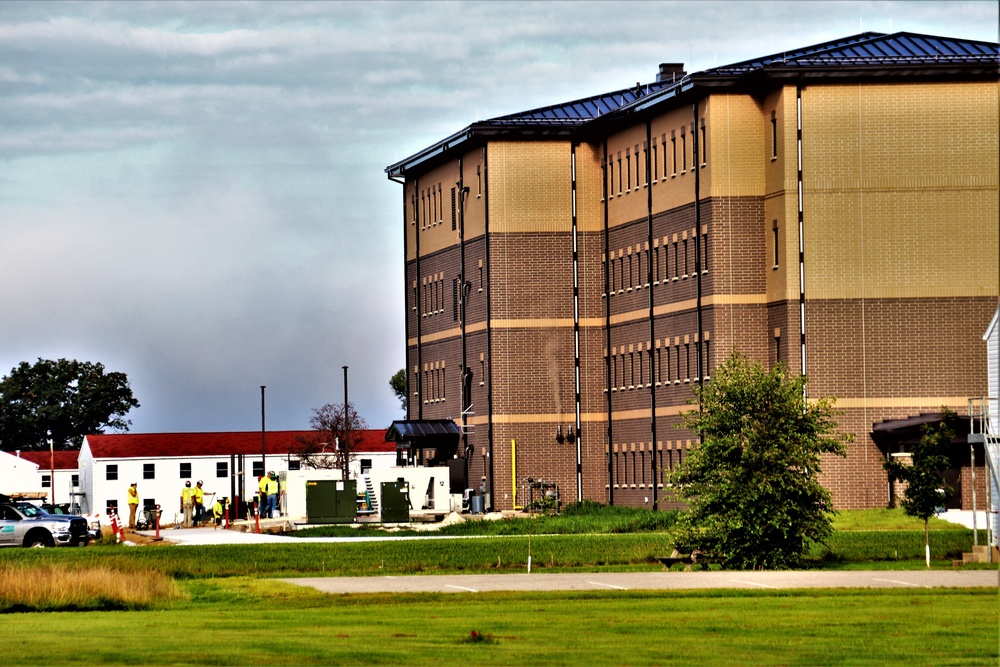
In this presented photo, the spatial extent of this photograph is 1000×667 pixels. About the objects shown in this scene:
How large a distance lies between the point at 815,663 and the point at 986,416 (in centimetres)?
3172

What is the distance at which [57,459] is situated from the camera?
153625 millimetres

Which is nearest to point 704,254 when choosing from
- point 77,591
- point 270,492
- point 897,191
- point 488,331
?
point 897,191

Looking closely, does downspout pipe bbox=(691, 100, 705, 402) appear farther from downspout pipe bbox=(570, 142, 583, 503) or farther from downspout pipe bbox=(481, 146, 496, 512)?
downspout pipe bbox=(481, 146, 496, 512)

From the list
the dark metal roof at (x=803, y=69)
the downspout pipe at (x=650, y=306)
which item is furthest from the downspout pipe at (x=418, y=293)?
the downspout pipe at (x=650, y=306)

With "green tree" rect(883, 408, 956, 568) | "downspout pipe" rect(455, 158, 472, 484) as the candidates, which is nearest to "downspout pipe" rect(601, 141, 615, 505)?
"downspout pipe" rect(455, 158, 472, 484)

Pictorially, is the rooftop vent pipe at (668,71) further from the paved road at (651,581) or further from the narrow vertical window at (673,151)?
the paved road at (651,581)

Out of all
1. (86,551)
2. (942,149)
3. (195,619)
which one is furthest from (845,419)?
(195,619)

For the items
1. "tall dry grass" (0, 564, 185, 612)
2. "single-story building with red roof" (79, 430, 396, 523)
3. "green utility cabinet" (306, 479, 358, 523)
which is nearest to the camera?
"tall dry grass" (0, 564, 185, 612)

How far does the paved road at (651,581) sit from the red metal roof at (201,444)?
327 ft

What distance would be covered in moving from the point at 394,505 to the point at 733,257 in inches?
645

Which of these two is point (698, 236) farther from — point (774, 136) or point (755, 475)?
point (755, 475)

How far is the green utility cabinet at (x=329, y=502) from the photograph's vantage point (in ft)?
239

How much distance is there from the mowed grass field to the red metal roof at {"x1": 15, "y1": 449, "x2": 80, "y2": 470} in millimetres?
111854

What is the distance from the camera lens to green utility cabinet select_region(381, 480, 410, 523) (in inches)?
2849
